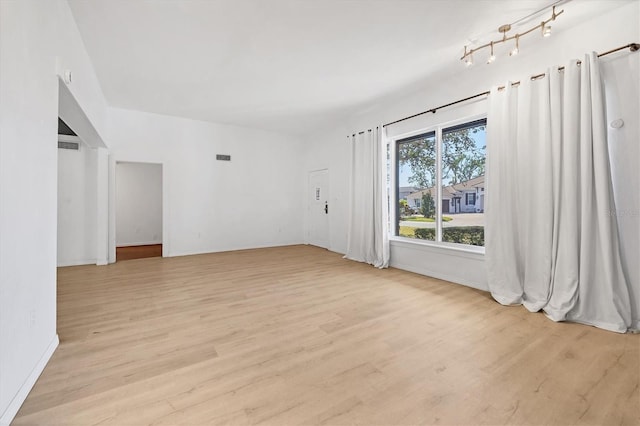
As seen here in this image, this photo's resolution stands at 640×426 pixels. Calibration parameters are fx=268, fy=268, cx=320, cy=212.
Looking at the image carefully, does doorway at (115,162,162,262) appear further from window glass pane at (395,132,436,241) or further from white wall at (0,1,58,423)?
window glass pane at (395,132,436,241)

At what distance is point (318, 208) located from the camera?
712 cm

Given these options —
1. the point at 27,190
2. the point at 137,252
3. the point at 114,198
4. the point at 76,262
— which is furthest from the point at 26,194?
the point at 137,252

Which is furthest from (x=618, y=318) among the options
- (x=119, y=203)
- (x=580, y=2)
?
(x=119, y=203)

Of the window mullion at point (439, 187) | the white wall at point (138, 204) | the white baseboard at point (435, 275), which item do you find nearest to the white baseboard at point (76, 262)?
the white wall at point (138, 204)

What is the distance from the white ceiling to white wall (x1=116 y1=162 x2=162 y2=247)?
301cm

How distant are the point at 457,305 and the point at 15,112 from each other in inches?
154

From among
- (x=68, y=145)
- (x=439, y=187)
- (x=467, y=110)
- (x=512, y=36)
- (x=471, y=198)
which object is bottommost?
(x=471, y=198)

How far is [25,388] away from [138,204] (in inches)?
268

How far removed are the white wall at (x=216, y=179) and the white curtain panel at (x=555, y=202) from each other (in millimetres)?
5021

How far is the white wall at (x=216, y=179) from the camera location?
5.58 meters

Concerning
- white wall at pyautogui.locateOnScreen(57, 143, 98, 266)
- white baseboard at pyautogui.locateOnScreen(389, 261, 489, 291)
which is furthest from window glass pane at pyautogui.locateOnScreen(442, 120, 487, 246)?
white wall at pyautogui.locateOnScreen(57, 143, 98, 266)

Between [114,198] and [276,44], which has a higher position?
[276,44]

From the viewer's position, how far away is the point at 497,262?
10.7ft

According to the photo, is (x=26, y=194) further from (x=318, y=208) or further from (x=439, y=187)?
(x=318, y=208)
